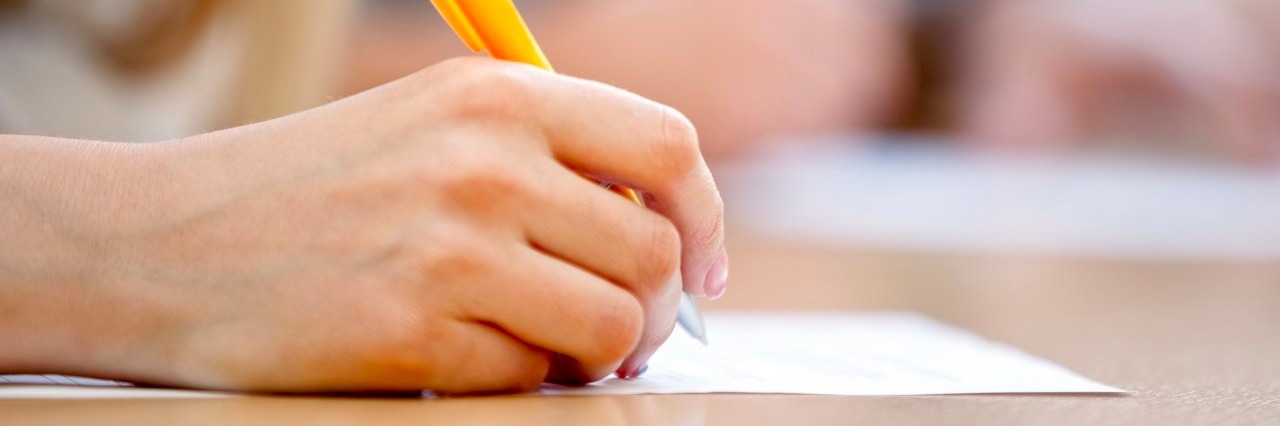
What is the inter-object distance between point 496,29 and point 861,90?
5.55ft

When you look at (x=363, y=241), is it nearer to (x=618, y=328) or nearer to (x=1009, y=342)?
(x=618, y=328)

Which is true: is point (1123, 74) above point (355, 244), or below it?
above

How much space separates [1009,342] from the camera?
1.73 ft

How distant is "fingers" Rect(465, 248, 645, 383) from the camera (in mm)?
323

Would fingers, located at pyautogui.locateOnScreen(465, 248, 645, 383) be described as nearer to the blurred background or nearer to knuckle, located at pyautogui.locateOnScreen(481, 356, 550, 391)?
knuckle, located at pyautogui.locateOnScreen(481, 356, 550, 391)

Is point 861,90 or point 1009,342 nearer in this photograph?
point 1009,342

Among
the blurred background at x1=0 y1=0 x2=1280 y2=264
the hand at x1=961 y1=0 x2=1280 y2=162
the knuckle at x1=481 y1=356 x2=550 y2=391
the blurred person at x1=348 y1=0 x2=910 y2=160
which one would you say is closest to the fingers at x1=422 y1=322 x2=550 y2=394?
the knuckle at x1=481 y1=356 x2=550 y2=391

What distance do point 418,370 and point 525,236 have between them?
0.13 feet

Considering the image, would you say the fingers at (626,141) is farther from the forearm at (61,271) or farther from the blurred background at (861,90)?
the blurred background at (861,90)

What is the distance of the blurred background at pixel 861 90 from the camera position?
1.09 m

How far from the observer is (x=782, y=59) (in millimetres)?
1765

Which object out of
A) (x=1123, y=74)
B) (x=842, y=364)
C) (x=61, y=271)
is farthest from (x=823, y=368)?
(x=1123, y=74)

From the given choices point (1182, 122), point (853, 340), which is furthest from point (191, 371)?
point (1182, 122)

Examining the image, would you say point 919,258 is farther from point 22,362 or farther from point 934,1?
point 934,1
